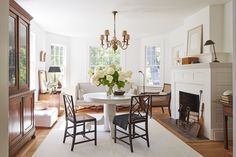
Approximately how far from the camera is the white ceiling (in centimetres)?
408

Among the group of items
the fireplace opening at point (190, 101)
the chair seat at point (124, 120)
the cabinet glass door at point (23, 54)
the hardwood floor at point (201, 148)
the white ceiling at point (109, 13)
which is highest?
the white ceiling at point (109, 13)

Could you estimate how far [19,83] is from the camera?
348cm

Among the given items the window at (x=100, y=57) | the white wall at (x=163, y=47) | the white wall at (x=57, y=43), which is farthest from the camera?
the window at (x=100, y=57)

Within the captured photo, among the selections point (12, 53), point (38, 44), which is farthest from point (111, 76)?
point (38, 44)

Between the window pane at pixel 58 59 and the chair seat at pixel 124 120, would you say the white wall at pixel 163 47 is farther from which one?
the chair seat at pixel 124 120

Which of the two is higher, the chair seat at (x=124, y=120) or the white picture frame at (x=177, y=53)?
the white picture frame at (x=177, y=53)

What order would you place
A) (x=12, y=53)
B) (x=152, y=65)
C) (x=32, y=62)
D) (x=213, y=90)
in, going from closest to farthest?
(x=12, y=53)
(x=213, y=90)
(x=32, y=62)
(x=152, y=65)

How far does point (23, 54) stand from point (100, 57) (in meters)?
4.53

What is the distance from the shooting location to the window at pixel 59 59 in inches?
293

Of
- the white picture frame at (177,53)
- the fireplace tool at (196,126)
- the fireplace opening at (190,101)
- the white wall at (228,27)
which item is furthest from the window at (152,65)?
the white wall at (228,27)

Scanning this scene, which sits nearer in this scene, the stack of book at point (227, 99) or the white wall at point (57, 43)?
the stack of book at point (227, 99)

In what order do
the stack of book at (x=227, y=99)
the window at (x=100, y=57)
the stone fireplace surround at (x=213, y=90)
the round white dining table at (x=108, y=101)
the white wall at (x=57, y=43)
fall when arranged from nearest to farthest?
the stack of book at (x=227, y=99) < the round white dining table at (x=108, y=101) < the stone fireplace surround at (x=213, y=90) < the white wall at (x=57, y=43) < the window at (x=100, y=57)

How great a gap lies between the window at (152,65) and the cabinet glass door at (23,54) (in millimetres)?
4892

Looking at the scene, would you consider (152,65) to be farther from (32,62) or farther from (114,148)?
(114,148)
